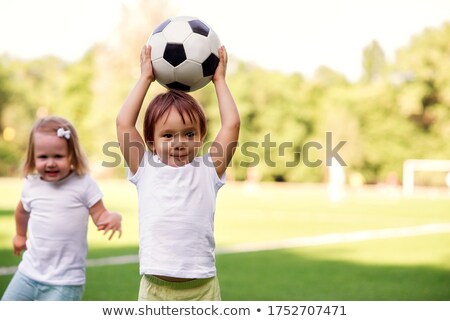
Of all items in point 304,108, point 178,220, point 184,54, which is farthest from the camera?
point 304,108

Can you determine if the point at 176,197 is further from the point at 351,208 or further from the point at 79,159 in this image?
the point at 351,208

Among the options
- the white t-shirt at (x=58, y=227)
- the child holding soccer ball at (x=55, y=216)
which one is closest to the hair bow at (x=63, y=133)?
the child holding soccer ball at (x=55, y=216)

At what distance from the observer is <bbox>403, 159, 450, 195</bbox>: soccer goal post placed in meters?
34.8

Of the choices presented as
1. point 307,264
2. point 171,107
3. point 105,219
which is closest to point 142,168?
point 171,107

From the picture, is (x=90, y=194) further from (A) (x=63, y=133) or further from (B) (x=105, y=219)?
(A) (x=63, y=133)

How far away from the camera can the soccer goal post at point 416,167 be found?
3485 centimetres

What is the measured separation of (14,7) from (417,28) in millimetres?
24045

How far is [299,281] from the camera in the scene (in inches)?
295

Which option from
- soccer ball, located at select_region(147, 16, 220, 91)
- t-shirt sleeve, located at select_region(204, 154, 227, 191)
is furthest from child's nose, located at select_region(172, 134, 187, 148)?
soccer ball, located at select_region(147, 16, 220, 91)

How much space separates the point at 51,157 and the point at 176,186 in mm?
1299

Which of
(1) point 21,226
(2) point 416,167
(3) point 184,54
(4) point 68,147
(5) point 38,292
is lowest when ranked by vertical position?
(2) point 416,167

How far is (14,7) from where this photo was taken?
4441cm

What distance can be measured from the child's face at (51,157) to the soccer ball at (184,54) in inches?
33.7

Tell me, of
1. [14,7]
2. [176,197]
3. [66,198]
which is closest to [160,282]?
[176,197]
